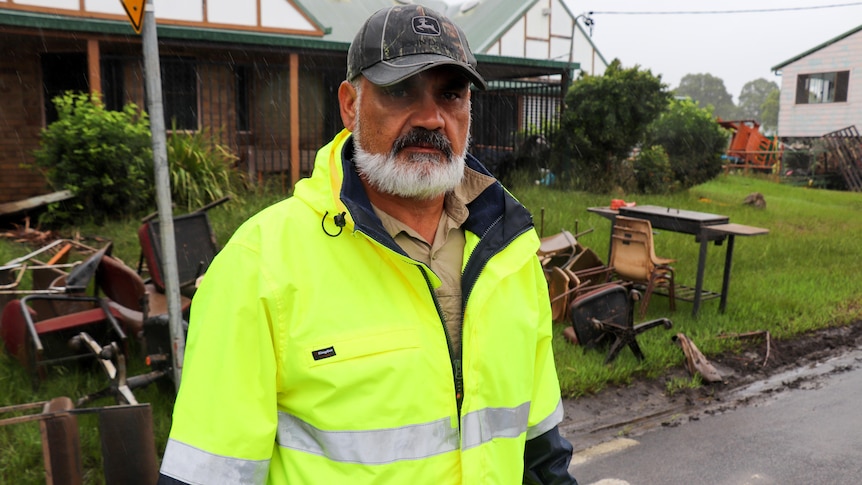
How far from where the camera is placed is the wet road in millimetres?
4246

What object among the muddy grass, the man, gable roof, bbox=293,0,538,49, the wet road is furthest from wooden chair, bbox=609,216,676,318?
gable roof, bbox=293,0,538,49

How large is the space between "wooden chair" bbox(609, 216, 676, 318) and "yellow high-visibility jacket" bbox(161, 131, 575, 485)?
19.2 feet

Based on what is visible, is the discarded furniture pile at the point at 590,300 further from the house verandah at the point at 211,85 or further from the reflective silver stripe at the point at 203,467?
the house verandah at the point at 211,85

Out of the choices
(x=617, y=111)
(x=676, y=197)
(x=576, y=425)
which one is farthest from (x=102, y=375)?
(x=676, y=197)

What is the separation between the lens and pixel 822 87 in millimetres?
30719

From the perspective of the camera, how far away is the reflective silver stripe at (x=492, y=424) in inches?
64.7

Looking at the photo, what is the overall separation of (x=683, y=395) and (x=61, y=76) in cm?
1262

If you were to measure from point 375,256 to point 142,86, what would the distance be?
13438 millimetres

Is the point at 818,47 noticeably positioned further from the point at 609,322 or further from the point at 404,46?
the point at 404,46

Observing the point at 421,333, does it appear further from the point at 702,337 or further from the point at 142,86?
the point at 142,86

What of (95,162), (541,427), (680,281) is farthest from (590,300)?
(95,162)

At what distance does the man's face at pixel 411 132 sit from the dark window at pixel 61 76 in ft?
43.0

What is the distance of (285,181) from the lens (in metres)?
12.8

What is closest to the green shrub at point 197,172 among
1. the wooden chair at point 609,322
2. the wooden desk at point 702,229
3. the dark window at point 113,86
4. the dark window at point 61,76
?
the dark window at point 113,86
